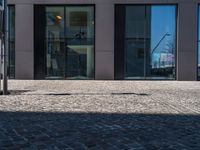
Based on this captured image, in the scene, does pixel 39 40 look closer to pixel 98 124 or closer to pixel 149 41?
pixel 149 41

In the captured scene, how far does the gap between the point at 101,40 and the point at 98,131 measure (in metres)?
19.5

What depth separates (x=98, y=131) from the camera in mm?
8258

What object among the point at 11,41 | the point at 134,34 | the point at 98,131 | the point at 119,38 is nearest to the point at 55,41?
the point at 11,41

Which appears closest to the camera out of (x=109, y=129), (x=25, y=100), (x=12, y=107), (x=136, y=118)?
(x=109, y=129)

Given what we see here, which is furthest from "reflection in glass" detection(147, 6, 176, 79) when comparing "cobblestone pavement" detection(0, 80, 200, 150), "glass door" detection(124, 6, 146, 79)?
"cobblestone pavement" detection(0, 80, 200, 150)

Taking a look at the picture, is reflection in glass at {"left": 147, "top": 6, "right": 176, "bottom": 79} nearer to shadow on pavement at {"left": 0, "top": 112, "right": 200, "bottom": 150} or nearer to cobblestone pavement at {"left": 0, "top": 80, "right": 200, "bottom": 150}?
cobblestone pavement at {"left": 0, "top": 80, "right": 200, "bottom": 150}

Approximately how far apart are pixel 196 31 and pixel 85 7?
6.71 metres

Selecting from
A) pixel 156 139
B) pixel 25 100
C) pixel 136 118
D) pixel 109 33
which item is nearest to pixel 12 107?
pixel 25 100

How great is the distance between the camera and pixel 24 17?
27.8 meters

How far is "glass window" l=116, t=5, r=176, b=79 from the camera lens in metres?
27.7

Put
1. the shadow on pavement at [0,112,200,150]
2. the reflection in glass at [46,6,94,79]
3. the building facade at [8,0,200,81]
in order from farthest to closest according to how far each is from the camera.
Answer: the reflection in glass at [46,6,94,79] → the building facade at [8,0,200,81] → the shadow on pavement at [0,112,200,150]

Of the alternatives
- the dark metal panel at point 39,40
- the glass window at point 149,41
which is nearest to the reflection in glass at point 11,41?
the dark metal panel at point 39,40

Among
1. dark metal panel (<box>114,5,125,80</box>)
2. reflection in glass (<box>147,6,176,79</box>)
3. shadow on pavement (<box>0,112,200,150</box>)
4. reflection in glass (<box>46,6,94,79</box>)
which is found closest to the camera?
shadow on pavement (<box>0,112,200,150</box>)

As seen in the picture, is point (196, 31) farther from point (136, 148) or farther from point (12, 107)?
point (136, 148)
